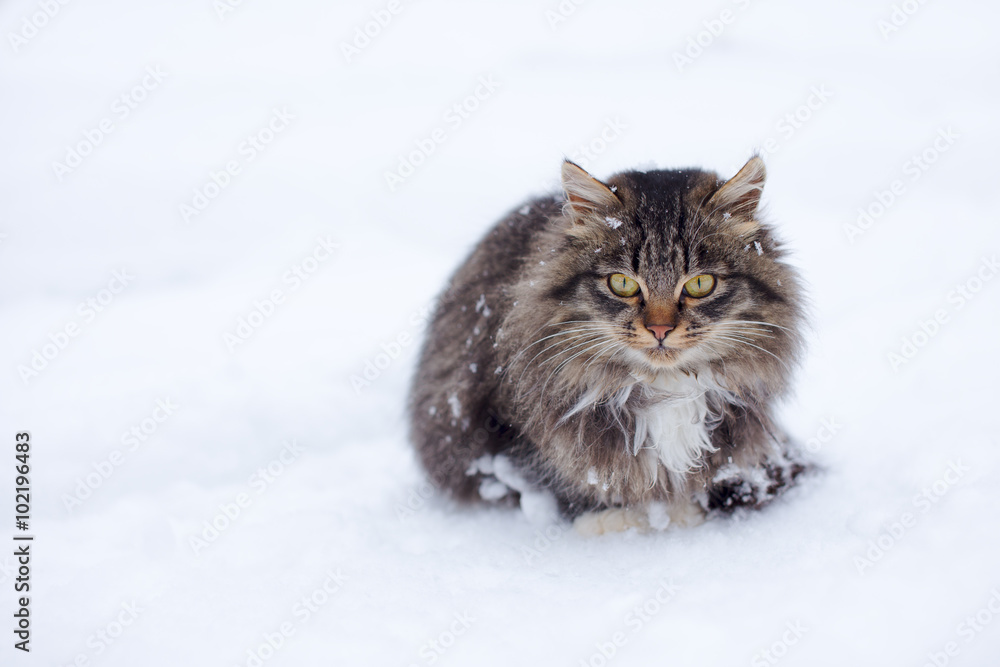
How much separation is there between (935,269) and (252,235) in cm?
532

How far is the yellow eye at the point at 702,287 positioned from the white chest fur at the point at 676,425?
29 cm

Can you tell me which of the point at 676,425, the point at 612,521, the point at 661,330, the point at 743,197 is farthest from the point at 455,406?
the point at 743,197

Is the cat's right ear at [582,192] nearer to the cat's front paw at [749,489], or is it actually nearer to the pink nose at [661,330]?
the pink nose at [661,330]

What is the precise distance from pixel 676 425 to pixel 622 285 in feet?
1.79

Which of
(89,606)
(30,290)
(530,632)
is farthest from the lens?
(30,290)

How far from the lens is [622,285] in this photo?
7.11 feet

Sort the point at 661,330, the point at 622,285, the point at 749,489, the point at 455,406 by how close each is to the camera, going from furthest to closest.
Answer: the point at 455,406 → the point at 749,489 → the point at 622,285 → the point at 661,330

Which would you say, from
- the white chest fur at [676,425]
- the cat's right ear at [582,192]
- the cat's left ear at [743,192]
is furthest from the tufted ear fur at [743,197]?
the white chest fur at [676,425]

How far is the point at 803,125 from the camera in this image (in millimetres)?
6684

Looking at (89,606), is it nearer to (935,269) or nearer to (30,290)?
(30,290)

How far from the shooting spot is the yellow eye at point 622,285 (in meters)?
2.15

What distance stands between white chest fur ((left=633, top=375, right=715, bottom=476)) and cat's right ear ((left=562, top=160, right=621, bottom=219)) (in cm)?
61

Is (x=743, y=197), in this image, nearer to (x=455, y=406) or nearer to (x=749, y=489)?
(x=749, y=489)

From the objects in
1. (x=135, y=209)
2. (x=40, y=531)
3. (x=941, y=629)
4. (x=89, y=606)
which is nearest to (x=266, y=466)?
(x=40, y=531)
